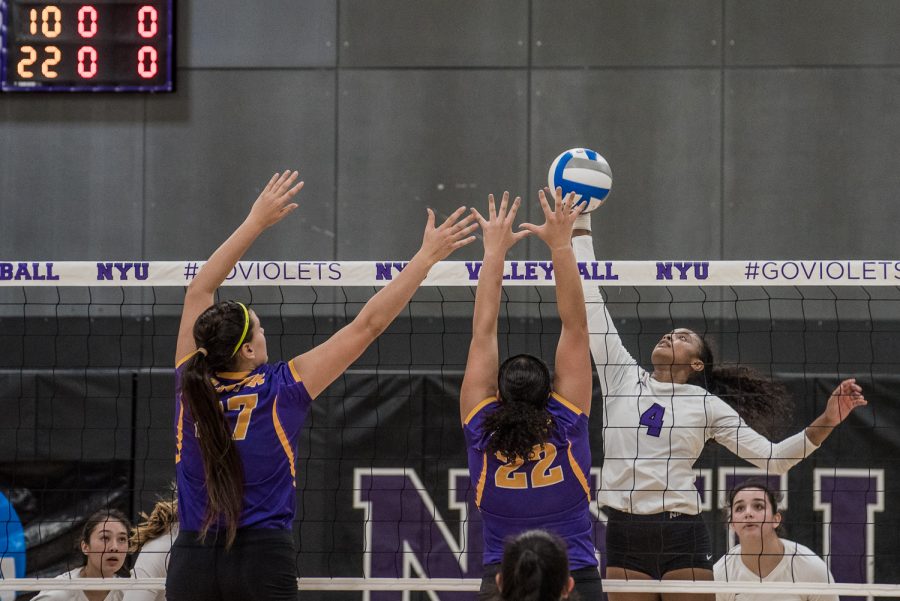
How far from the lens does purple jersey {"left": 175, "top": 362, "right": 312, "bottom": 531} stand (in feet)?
10.4

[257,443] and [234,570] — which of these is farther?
[257,443]

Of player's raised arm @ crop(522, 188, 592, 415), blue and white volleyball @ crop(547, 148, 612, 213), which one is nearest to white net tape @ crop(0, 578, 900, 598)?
player's raised arm @ crop(522, 188, 592, 415)

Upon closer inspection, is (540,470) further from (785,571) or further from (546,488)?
(785,571)

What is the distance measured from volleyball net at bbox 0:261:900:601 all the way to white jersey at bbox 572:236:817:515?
1.76 m

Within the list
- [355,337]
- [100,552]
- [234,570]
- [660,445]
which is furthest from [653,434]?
[100,552]

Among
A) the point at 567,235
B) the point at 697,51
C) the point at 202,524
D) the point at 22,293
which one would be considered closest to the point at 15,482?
the point at 22,293

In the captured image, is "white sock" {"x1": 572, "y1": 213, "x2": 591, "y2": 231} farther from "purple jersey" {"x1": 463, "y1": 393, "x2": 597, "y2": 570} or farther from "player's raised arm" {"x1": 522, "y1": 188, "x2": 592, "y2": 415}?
"purple jersey" {"x1": 463, "y1": 393, "x2": 597, "y2": 570}

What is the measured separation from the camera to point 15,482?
716cm

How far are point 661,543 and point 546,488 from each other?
56.2 inches

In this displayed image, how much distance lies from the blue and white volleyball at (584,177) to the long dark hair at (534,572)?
239 centimetres

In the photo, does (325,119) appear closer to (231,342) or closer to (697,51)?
(697,51)

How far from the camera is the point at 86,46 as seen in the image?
24.8 feet

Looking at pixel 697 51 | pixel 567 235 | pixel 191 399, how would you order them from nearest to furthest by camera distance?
1. pixel 191 399
2. pixel 567 235
3. pixel 697 51

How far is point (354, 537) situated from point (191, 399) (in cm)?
422
